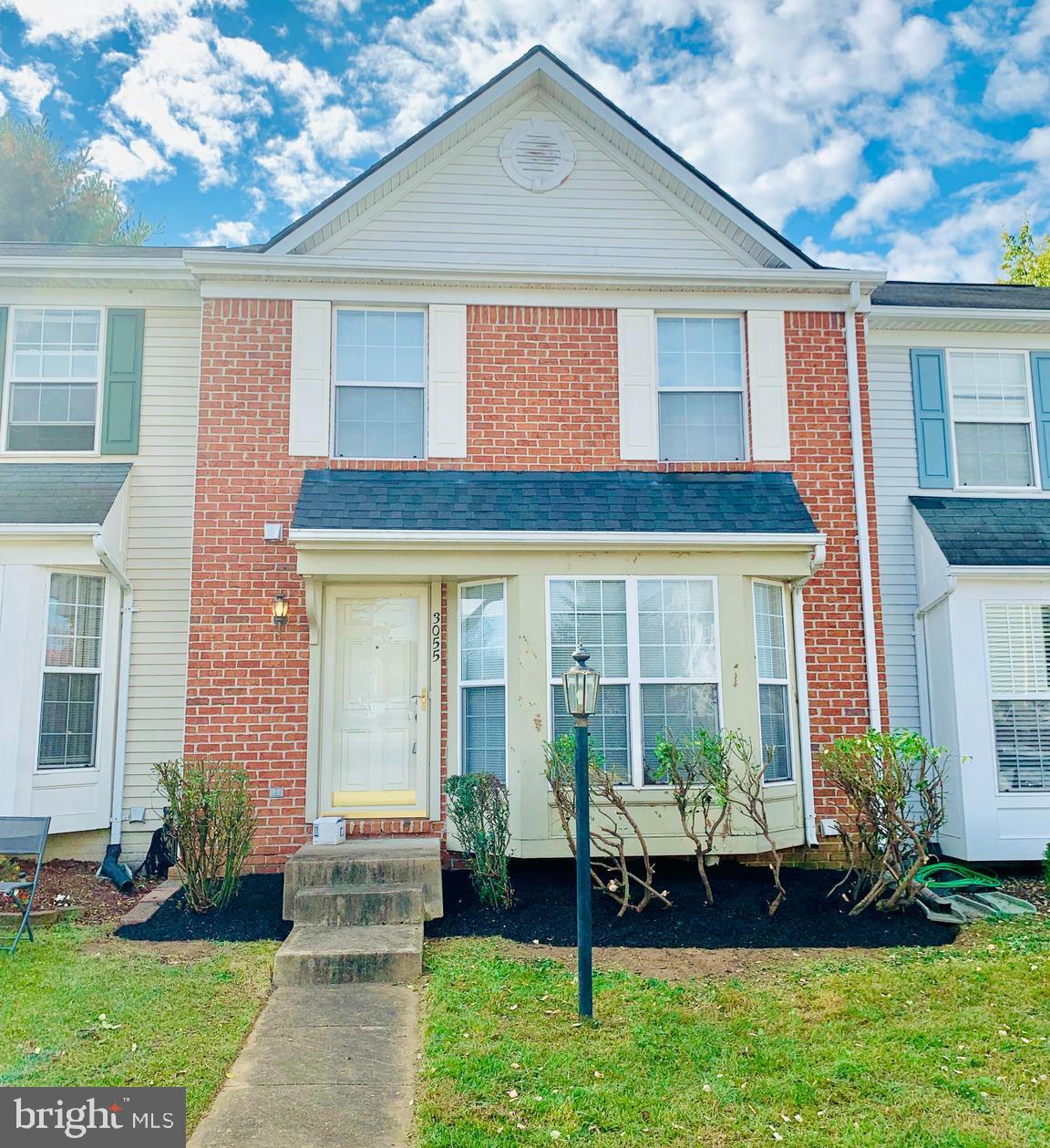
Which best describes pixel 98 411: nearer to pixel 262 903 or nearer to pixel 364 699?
pixel 364 699

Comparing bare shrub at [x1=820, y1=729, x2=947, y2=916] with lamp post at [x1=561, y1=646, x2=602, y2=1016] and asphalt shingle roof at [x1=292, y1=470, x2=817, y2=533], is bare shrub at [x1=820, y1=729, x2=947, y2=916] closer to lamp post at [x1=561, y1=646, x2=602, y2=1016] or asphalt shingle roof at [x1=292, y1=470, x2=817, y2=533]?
asphalt shingle roof at [x1=292, y1=470, x2=817, y2=533]

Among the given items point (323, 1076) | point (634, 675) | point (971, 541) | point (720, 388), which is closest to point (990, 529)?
point (971, 541)

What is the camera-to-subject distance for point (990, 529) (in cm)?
880

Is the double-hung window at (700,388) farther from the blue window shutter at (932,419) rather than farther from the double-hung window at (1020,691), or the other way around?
the double-hung window at (1020,691)

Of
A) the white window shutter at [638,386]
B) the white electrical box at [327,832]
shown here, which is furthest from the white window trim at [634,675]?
the white electrical box at [327,832]

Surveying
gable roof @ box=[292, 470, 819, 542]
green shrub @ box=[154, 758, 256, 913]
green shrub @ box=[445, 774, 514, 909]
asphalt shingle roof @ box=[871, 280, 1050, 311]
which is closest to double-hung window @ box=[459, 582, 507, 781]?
green shrub @ box=[445, 774, 514, 909]

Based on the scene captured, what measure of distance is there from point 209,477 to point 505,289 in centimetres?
330

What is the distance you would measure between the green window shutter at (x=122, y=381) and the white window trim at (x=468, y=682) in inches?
142

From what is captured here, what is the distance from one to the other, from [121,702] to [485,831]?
382 cm

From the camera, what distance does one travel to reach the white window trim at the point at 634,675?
7379mm

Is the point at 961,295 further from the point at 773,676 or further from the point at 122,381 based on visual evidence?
the point at 122,381

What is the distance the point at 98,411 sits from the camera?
869cm

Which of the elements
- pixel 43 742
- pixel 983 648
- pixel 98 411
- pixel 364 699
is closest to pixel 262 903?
pixel 364 699

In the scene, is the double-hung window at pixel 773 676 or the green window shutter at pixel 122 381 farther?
the green window shutter at pixel 122 381
